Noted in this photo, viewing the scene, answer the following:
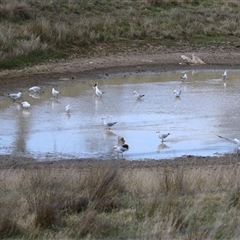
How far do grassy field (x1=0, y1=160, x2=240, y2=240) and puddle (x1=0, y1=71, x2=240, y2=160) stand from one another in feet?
16.5

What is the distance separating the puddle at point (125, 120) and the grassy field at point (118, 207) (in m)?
5.03

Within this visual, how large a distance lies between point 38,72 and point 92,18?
777 centimetres

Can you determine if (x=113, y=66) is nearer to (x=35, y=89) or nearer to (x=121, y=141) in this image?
(x=35, y=89)

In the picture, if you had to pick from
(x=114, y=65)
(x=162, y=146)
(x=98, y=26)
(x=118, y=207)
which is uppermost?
(x=98, y=26)

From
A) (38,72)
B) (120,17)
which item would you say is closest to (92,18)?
(120,17)

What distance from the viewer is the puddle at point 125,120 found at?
1477 cm

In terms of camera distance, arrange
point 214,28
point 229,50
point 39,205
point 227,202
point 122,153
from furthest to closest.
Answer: point 214,28, point 229,50, point 122,153, point 227,202, point 39,205

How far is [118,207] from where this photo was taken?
815 cm

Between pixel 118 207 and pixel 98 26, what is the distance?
2181cm

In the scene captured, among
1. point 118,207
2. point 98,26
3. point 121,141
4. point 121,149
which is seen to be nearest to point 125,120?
point 121,141

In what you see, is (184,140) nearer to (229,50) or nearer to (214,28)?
(229,50)

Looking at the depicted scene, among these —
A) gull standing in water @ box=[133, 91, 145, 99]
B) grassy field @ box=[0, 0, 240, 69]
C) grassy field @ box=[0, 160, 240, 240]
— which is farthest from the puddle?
grassy field @ box=[0, 160, 240, 240]

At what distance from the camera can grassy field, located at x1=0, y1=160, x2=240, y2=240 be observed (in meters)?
7.02

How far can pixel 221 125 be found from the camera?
16891mm
